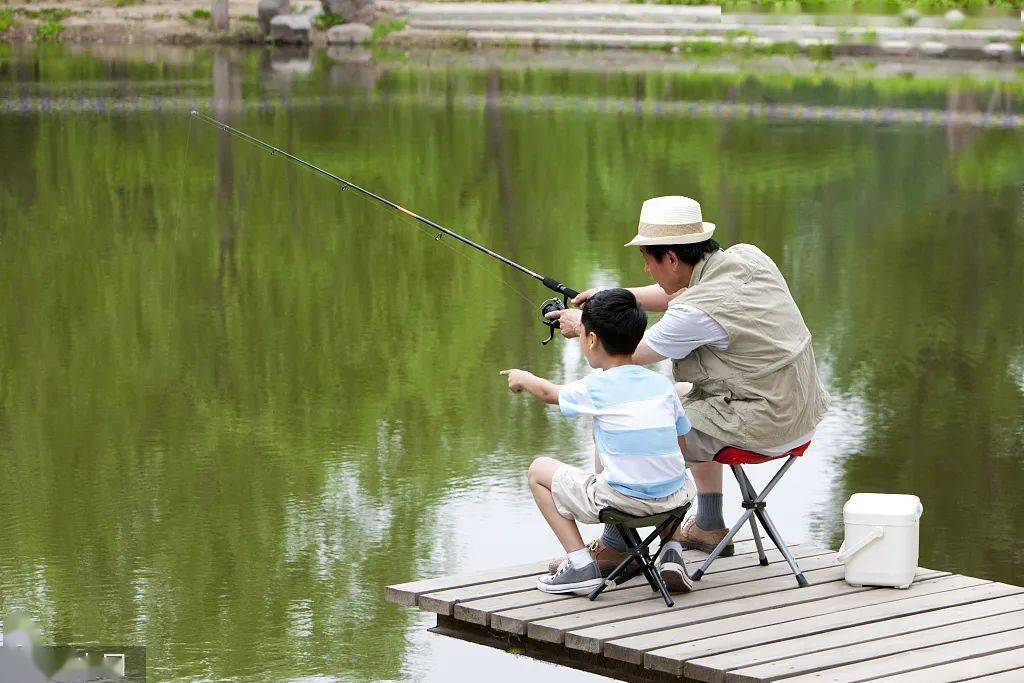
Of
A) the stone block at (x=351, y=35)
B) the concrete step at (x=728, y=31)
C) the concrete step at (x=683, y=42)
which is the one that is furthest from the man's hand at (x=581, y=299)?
the stone block at (x=351, y=35)

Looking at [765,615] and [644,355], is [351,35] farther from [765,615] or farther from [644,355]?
[765,615]

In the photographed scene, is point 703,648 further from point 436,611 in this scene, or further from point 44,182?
point 44,182

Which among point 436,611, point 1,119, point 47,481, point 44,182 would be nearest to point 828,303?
point 47,481

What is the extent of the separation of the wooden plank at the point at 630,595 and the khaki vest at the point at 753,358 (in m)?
0.38

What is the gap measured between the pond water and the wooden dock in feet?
0.52

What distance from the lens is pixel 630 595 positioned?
4527 mm

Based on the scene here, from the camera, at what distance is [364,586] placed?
16.8ft

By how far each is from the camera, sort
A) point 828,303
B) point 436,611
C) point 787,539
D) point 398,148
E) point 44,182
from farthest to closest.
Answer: point 398,148, point 44,182, point 828,303, point 787,539, point 436,611

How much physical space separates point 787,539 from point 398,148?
10.1 metres

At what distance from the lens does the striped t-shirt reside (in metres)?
4.30

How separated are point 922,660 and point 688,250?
1.22 metres

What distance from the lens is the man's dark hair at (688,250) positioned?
4.60 metres

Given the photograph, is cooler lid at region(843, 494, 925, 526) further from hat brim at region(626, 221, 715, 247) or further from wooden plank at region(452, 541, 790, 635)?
hat brim at region(626, 221, 715, 247)

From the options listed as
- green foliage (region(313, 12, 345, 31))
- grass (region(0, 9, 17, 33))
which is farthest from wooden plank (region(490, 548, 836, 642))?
grass (region(0, 9, 17, 33))
